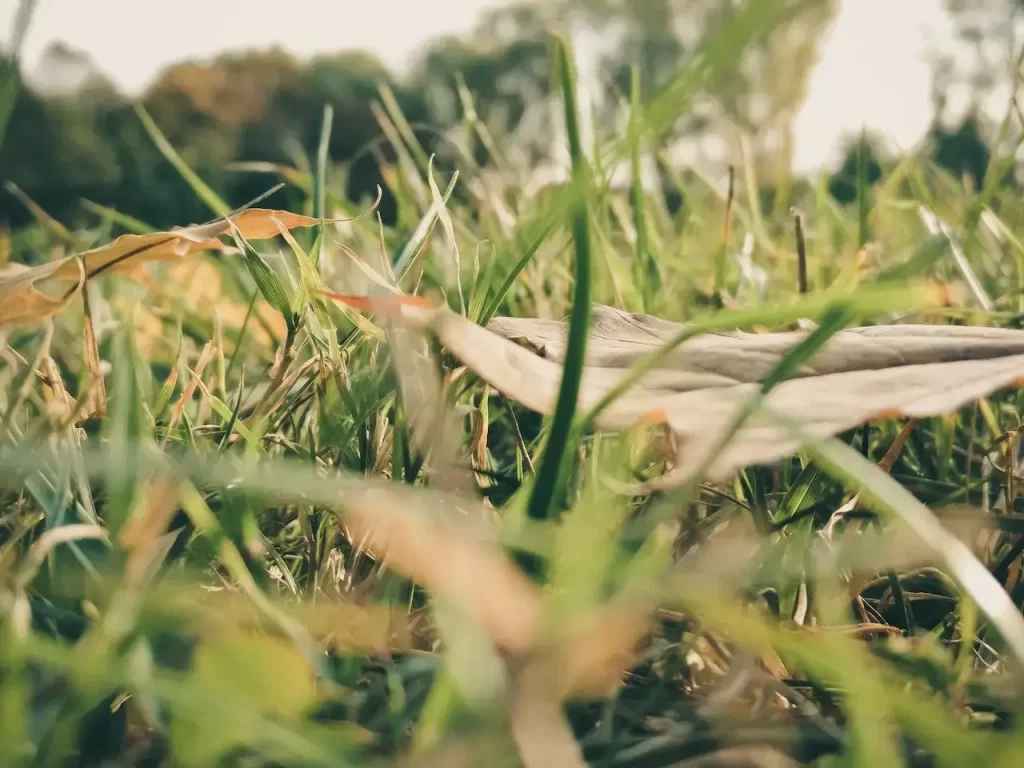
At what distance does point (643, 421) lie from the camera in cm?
18

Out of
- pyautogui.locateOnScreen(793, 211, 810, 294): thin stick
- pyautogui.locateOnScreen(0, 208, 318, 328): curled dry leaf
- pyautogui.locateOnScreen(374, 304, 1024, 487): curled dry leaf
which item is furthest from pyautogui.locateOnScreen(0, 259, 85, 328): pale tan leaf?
pyautogui.locateOnScreen(793, 211, 810, 294): thin stick

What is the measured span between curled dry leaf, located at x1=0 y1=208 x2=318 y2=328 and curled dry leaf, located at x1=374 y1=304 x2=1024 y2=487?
0.34 ft

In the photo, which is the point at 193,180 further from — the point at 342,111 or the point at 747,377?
the point at 342,111

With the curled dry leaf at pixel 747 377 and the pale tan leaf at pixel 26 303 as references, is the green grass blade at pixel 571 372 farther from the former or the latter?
the pale tan leaf at pixel 26 303

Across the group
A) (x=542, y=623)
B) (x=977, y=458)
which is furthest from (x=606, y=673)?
(x=977, y=458)

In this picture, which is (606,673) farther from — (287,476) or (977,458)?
(977,458)

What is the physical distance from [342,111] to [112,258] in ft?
29.1

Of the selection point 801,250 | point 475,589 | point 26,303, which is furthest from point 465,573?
point 801,250

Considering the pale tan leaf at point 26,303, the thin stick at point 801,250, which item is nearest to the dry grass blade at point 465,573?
the pale tan leaf at point 26,303

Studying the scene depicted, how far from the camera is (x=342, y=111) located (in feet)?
27.8

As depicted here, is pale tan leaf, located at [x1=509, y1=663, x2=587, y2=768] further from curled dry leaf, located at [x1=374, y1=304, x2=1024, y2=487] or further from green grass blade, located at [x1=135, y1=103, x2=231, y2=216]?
green grass blade, located at [x1=135, y1=103, x2=231, y2=216]

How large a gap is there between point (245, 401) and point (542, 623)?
0.22 meters

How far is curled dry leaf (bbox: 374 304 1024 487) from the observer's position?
17 cm

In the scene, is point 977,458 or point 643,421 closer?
point 643,421
